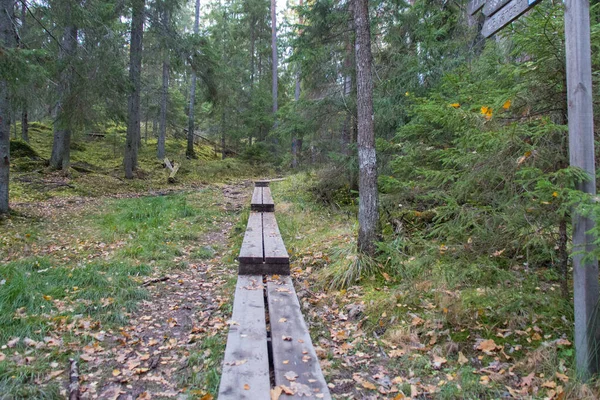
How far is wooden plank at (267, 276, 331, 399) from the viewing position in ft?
8.88

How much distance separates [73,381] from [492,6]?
446cm

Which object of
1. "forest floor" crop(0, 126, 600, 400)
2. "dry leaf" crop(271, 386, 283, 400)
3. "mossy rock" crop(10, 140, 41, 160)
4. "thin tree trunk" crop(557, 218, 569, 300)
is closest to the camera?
"dry leaf" crop(271, 386, 283, 400)

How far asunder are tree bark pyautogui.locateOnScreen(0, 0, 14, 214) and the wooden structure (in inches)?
255

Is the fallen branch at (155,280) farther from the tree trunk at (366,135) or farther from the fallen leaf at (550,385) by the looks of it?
the fallen leaf at (550,385)

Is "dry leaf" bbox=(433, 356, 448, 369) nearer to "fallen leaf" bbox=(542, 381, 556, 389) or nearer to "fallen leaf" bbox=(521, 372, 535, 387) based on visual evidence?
"fallen leaf" bbox=(521, 372, 535, 387)

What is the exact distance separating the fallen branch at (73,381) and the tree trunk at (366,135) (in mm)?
3513

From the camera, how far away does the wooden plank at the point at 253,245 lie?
502 cm

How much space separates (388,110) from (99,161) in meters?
16.1

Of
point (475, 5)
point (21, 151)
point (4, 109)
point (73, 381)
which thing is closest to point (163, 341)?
point (73, 381)

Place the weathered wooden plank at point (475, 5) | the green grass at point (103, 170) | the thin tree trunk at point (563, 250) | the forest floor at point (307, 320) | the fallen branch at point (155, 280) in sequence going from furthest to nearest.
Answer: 1. the green grass at point (103, 170)
2. the fallen branch at point (155, 280)
3. the weathered wooden plank at point (475, 5)
4. the thin tree trunk at point (563, 250)
5. the forest floor at point (307, 320)

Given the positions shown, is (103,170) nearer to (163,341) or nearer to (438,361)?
(163,341)

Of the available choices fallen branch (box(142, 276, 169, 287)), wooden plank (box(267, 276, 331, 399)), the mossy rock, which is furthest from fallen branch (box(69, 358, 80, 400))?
the mossy rock

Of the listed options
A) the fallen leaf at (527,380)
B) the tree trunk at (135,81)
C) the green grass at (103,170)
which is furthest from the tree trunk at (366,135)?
the tree trunk at (135,81)

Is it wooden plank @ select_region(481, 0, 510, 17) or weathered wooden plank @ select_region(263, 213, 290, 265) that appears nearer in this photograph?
wooden plank @ select_region(481, 0, 510, 17)
